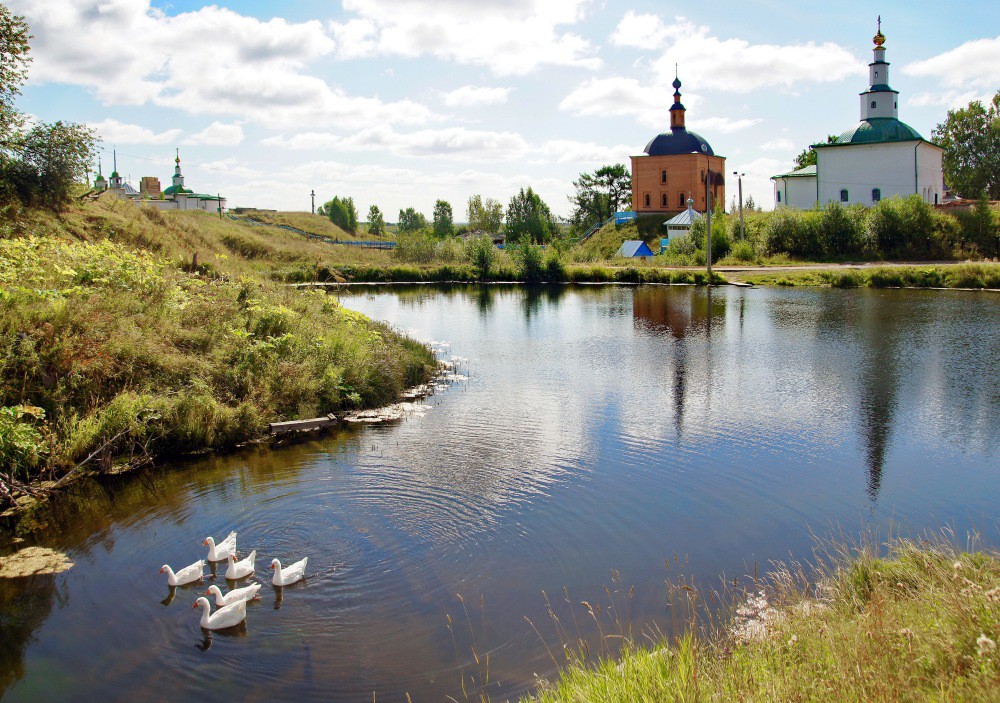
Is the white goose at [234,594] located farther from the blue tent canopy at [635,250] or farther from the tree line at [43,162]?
the blue tent canopy at [635,250]

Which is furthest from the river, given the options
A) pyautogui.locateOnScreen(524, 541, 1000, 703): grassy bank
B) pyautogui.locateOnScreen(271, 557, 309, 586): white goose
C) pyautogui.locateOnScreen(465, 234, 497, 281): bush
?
pyautogui.locateOnScreen(465, 234, 497, 281): bush

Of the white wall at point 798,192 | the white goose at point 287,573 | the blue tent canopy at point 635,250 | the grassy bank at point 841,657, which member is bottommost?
the white goose at point 287,573

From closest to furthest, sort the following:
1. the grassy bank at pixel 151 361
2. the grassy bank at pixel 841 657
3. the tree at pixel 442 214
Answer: the grassy bank at pixel 841 657 < the grassy bank at pixel 151 361 < the tree at pixel 442 214

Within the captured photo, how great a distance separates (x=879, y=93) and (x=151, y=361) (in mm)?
61738

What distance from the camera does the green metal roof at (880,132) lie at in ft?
194

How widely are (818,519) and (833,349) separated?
14331mm

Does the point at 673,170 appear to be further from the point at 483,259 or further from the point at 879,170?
the point at 483,259

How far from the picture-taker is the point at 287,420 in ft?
50.2

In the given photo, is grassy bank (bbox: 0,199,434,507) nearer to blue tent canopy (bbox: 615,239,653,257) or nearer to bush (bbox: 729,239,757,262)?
bush (bbox: 729,239,757,262)

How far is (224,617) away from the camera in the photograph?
779 cm

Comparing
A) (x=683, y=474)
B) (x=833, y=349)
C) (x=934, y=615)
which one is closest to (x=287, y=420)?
(x=683, y=474)

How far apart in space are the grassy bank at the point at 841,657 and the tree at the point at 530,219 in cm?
8399

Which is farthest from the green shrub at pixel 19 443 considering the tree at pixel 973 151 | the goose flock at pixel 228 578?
the tree at pixel 973 151

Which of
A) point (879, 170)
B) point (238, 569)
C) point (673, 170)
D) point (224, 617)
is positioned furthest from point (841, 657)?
point (673, 170)
